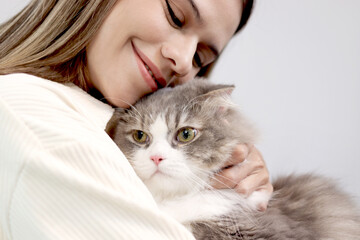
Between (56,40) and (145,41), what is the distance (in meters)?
0.32

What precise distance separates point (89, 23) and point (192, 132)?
1.73ft

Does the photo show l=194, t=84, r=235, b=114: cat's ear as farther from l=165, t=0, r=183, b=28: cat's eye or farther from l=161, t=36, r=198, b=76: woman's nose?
l=165, t=0, r=183, b=28: cat's eye

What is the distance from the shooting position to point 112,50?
1.23 meters

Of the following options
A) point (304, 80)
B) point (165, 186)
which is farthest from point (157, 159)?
point (304, 80)

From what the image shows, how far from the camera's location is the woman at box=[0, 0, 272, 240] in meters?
0.68

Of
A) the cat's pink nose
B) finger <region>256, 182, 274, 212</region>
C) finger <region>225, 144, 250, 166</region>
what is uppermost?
finger <region>225, 144, 250, 166</region>

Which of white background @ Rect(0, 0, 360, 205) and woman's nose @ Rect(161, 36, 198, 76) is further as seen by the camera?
white background @ Rect(0, 0, 360, 205)

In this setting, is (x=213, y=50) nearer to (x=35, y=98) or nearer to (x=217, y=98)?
(x=217, y=98)

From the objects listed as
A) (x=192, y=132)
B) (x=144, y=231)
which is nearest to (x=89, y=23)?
(x=192, y=132)

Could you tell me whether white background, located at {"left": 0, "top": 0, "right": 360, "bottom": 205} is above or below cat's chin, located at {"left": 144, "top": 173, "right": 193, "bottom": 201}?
above

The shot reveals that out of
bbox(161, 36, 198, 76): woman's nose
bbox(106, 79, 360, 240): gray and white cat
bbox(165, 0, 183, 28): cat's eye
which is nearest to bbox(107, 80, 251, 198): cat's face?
bbox(106, 79, 360, 240): gray and white cat

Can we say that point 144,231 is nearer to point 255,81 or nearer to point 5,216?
point 5,216

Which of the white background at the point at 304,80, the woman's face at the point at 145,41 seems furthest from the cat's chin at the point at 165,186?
the white background at the point at 304,80

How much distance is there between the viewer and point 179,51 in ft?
4.18
